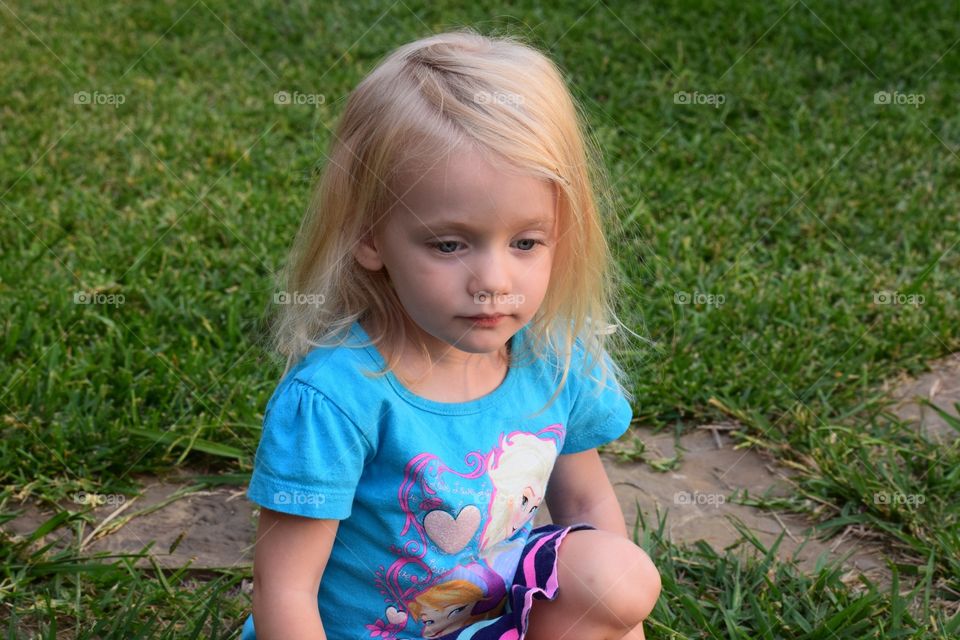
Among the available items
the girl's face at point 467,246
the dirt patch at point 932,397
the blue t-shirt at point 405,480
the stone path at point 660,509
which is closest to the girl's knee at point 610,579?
the blue t-shirt at point 405,480

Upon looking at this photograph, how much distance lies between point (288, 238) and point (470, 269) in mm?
2088

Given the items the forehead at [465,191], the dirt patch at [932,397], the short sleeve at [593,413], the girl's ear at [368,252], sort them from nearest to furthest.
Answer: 1. the forehead at [465,191]
2. the girl's ear at [368,252]
3. the short sleeve at [593,413]
4. the dirt patch at [932,397]

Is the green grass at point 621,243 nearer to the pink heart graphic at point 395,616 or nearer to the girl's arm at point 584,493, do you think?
the girl's arm at point 584,493

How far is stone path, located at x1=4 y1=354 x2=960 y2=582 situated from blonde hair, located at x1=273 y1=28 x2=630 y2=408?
0.74 m

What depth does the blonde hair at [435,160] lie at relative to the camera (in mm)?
1663

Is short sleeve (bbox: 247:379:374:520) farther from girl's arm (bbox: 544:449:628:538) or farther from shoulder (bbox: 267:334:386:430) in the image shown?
girl's arm (bbox: 544:449:628:538)

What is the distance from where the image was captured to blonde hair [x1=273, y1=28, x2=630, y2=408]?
5.46ft

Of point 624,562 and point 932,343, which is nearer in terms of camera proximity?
point 624,562

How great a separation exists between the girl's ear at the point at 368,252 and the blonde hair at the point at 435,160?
0.01 m

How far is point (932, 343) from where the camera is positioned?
3188mm

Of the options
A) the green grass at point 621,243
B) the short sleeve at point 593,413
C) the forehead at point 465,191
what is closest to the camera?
the forehead at point 465,191

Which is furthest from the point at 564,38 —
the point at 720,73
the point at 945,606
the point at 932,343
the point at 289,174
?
the point at 945,606

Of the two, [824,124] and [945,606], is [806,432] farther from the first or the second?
[824,124]

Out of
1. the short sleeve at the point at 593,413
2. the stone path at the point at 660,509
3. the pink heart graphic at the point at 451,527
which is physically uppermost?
the short sleeve at the point at 593,413
